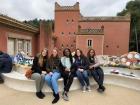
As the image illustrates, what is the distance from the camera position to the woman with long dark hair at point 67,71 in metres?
5.98

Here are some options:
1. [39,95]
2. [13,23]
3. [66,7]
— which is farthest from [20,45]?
[66,7]

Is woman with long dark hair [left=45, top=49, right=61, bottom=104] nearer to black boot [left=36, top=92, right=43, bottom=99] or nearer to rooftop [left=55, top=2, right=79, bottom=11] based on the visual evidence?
black boot [left=36, top=92, right=43, bottom=99]

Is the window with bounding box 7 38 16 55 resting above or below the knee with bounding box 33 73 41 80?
above

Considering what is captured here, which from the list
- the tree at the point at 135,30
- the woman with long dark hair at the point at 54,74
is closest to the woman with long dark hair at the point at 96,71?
the woman with long dark hair at the point at 54,74

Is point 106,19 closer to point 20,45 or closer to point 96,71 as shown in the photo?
point 20,45

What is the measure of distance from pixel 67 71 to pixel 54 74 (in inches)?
16.0

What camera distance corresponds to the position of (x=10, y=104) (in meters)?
5.41

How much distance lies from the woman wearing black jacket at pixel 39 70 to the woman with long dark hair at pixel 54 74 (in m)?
0.15

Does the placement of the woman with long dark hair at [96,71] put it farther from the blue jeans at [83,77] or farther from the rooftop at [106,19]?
the rooftop at [106,19]

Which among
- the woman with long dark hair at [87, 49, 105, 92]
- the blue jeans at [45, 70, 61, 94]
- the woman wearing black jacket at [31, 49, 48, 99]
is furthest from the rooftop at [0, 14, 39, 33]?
the blue jeans at [45, 70, 61, 94]

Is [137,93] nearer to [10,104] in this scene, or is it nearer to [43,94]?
[43,94]

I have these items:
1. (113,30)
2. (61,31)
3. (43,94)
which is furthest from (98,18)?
(43,94)

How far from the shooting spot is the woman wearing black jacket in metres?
5.95

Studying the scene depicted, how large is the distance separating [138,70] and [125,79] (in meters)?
1.50
